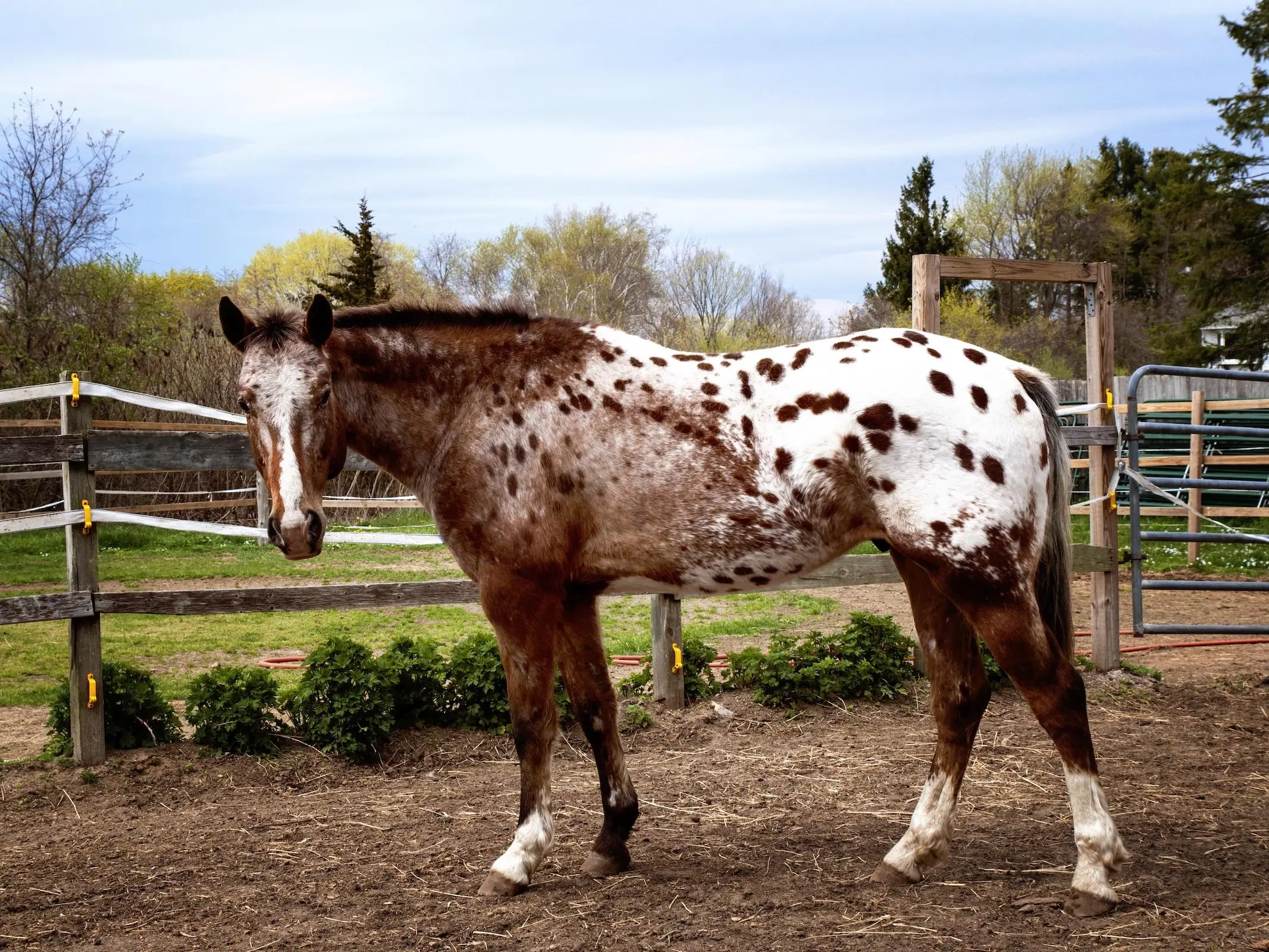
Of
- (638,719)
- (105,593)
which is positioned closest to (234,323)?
(105,593)

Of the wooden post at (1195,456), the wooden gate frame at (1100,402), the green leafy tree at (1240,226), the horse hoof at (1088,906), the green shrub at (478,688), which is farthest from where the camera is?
the green leafy tree at (1240,226)

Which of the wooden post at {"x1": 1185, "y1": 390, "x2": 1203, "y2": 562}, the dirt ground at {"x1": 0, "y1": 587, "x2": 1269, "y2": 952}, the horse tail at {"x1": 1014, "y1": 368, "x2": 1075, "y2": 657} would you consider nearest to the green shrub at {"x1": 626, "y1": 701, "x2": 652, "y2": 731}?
the dirt ground at {"x1": 0, "y1": 587, "x2": 1269, "y2": 952}

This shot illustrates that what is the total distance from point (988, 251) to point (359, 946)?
3791cm

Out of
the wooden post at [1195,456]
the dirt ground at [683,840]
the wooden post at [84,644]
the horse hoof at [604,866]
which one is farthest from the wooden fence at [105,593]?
the wooden post at [1195,456]

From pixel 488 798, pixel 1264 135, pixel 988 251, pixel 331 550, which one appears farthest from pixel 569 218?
pixel 488 798

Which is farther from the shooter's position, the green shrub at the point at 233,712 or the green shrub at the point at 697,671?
the green shrub at the point at 697,671

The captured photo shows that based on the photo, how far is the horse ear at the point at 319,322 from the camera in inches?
143

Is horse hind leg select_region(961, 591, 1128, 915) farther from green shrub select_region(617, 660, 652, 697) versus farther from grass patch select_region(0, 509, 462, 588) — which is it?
grass patch select_region(0, 509, 462, 588)

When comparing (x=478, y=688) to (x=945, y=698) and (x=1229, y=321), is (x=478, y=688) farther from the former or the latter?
(x=1229, y=321)

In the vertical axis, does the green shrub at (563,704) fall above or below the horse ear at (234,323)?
below

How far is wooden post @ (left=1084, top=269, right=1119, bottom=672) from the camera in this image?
6.96 metres

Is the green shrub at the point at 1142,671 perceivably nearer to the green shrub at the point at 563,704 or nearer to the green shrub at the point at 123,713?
the green shrub at the point at 563,704

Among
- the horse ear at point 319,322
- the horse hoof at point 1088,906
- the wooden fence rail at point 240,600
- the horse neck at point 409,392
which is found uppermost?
the horse ear at point 319,322

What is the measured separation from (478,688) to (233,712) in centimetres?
133
